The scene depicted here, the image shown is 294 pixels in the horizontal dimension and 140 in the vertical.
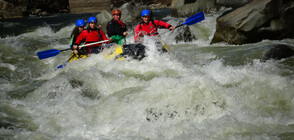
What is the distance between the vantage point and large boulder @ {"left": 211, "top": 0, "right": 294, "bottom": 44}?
6.51 metres

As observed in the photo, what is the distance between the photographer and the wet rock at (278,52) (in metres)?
5.16

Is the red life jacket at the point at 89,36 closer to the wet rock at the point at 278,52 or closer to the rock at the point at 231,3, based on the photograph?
the wet rock at the point at 278,52

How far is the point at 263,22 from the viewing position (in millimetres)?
6527

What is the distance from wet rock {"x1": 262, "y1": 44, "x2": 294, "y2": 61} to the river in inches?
5.4

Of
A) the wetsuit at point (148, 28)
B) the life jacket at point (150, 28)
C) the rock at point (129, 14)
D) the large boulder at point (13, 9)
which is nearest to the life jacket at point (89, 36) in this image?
the wetsuit at point (148, 28)

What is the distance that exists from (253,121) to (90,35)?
Result: 4239 mm

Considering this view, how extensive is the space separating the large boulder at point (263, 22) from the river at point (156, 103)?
1188 millimetres

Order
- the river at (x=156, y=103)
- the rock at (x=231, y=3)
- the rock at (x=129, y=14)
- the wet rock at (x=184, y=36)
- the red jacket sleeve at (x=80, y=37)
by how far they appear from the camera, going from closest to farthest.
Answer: the river at (x=156, y=103) → the red jacket sleeve at (x=80, y=37) → the wet rock at (x=184, y=36) → the rock at (x=129, y=14) → the rock at (x=231, y=3)

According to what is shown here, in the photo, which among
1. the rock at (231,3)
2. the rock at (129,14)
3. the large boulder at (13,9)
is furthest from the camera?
the large boulder at (13,9)

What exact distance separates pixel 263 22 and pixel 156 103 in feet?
13.7

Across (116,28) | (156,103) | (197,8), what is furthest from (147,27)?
(197,8)

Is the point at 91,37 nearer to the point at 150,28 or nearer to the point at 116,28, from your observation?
the point at 116,28

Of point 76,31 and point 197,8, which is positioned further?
point 197,8

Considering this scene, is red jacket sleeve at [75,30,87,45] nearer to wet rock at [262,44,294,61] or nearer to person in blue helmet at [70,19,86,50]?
person in blue helmet at [70,19,86,50]
